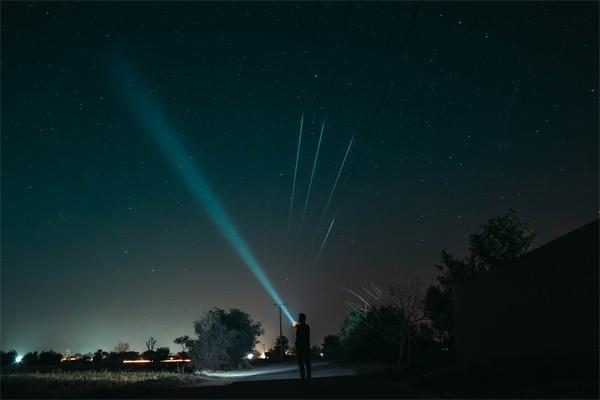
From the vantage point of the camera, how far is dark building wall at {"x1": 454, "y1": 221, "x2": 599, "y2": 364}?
1210 cm

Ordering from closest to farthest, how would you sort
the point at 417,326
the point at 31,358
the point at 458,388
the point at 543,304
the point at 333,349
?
the point at 458,388
the point at 543,304
the point at 417,326
the point at 31,358
the point at 333,349

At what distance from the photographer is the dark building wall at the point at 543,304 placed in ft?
39.7

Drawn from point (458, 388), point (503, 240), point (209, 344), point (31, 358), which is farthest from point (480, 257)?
point (31, 358)

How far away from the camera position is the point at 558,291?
13617mm

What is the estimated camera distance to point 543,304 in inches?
567

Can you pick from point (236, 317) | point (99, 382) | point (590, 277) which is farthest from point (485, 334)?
point (236, 317)

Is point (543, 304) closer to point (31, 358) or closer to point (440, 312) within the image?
point (440, 312)

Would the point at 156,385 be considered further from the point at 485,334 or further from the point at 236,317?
the point at 236,317

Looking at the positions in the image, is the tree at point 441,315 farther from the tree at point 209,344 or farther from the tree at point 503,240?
the tree at point 209,344

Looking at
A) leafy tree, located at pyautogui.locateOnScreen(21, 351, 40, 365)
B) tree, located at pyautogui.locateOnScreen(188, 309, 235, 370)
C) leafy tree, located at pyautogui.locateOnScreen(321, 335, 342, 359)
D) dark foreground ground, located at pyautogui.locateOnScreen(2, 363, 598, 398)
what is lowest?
leafy tree, located at pyautogui.locateOnScreen(321, 335, 342, 359)

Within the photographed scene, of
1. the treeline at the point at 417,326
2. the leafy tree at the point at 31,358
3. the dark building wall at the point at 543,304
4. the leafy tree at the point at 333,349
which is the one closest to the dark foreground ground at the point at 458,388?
the dark building wall at the point at 543,304

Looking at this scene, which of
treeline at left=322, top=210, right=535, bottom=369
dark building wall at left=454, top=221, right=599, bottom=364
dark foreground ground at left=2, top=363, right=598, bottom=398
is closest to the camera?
dark foreground ground at left=2, top=363, right=598, bottom=398

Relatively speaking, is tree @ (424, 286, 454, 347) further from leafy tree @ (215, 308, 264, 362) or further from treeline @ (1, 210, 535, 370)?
leafy tree @ (215, 308, 264, 362)

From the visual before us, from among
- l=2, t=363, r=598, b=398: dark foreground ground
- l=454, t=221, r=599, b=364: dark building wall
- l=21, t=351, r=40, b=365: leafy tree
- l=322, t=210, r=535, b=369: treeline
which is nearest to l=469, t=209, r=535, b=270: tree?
l=322, t=210, r=535, b=369: treeline
